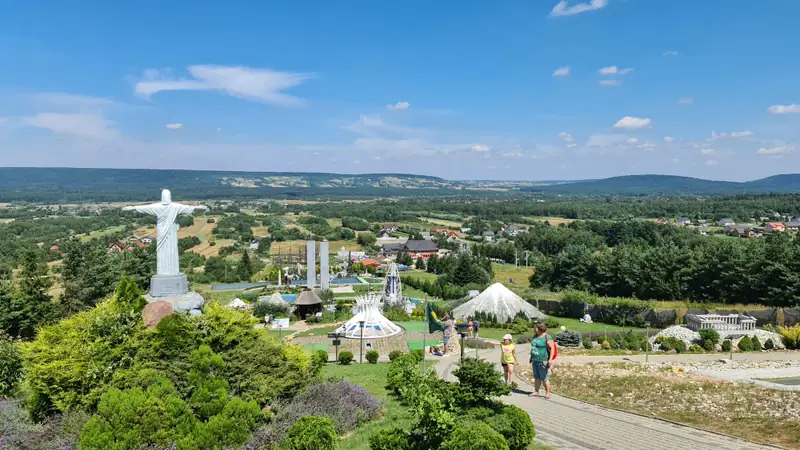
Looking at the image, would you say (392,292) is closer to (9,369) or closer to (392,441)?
(9,369)

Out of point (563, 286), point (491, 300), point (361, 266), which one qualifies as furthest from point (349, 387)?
point (361, 266)

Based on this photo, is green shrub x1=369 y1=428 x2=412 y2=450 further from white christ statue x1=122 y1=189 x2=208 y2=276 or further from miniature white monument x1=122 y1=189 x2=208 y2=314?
white christ statue x1=122 y1=189 x2=208 y2=276

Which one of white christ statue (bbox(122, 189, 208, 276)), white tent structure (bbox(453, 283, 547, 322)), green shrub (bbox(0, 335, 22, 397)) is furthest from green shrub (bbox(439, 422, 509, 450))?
white tent structure (bbox(453, 283, 547, 322))

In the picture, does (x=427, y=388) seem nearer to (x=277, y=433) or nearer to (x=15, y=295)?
(x=277, y=433)

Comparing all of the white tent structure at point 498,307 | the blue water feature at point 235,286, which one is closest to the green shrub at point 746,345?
the white tent structure at point 498,307

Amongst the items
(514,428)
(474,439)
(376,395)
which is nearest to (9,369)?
(376,395)

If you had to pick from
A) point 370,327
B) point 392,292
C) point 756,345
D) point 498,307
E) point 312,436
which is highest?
point 312,436

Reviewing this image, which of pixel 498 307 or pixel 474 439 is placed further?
pixel 498 307
